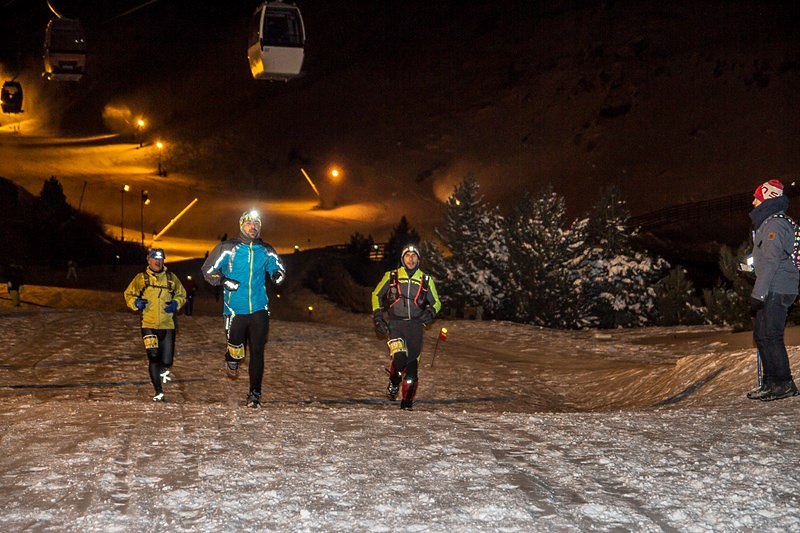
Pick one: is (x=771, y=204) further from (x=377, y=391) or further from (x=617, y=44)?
(x=617, y=44)

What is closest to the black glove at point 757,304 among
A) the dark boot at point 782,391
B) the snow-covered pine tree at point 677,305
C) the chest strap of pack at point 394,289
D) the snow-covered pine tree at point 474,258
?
the dark boot at point 782,391

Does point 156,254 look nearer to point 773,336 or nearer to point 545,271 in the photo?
point 773,336

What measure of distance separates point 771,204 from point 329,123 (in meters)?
97.1

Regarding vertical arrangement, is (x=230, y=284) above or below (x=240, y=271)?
below

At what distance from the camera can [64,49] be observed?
19547 mm

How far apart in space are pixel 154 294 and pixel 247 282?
238cm

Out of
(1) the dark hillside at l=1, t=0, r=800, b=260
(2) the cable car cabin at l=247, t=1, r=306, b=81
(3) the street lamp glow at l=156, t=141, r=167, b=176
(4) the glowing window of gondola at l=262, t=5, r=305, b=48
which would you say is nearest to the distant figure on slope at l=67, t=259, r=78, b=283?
(1) the dark hillside at l=1, t=0, r=800, b=260

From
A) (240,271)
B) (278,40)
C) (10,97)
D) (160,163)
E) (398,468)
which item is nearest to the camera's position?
(398,468)

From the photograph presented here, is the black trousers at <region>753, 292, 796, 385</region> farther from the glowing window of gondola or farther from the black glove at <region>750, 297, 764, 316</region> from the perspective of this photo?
the glowing window of gondola

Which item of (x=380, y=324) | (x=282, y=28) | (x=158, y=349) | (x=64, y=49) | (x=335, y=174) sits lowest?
(x=158, y=349)

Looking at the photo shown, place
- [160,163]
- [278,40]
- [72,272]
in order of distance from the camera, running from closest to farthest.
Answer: [278,40] → [72,272] → [160,163]

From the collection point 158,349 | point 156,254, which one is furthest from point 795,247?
point 158,349

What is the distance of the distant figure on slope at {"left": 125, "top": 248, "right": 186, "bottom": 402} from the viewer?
468 inches

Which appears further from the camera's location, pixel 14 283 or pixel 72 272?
pixel 72 272
